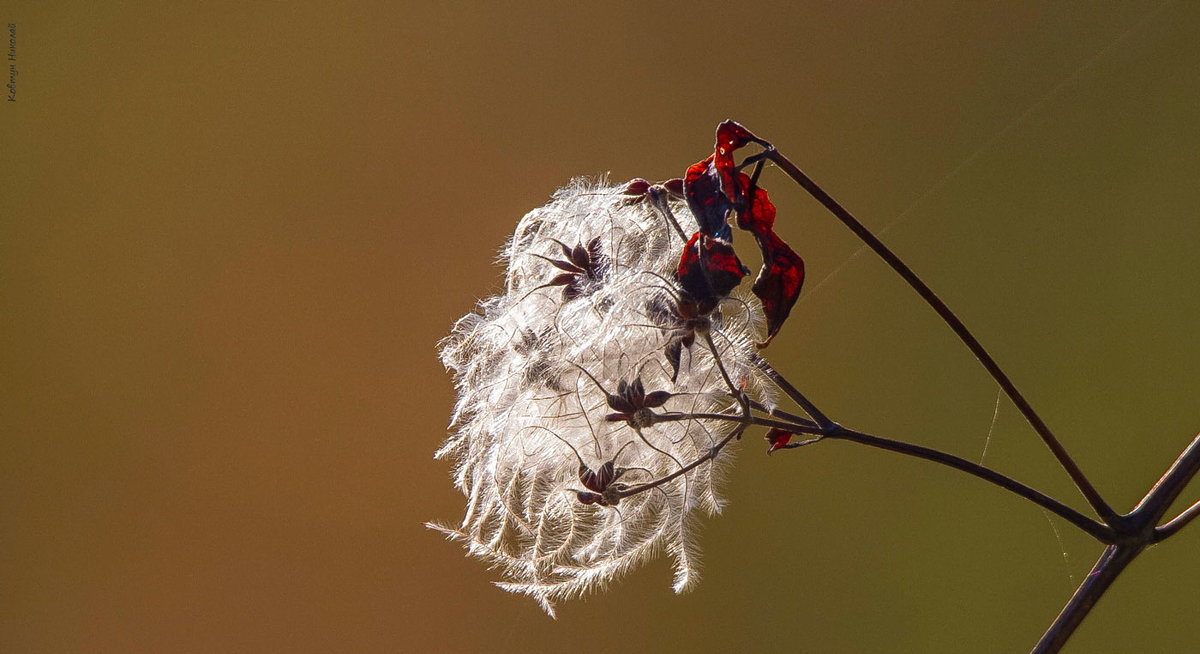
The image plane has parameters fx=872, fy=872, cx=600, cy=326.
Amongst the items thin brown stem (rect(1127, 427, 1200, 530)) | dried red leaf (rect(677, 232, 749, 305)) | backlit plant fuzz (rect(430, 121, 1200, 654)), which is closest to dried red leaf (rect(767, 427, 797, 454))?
backlit plant fuzz (rect(430, 121, 1200, 654))

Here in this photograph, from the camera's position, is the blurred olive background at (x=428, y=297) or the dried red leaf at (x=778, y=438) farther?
the blurred olive background at (x=428, y=297)


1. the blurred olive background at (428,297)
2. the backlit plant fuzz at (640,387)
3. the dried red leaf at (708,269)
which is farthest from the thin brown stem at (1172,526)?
the blurred olive background at (428,297)

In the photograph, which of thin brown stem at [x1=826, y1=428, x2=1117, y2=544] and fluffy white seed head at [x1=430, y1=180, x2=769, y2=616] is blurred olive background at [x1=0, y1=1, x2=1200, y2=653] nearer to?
fluffy white seed head at [x1=430, y1=180, x2=769, y2=616]

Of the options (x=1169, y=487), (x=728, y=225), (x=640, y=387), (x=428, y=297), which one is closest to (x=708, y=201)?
(x=728, y=225)

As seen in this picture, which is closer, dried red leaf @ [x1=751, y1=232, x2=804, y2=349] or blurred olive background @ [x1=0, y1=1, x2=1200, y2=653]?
dried red leaf @ [x1=751, y1=232, x2=804, y2=349]

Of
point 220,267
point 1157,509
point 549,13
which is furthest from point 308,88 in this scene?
point 1157,509

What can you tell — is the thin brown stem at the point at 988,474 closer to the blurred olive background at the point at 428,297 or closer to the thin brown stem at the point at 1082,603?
the thin brown stem at the point at 1082,603

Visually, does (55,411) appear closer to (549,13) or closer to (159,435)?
(159,435)
